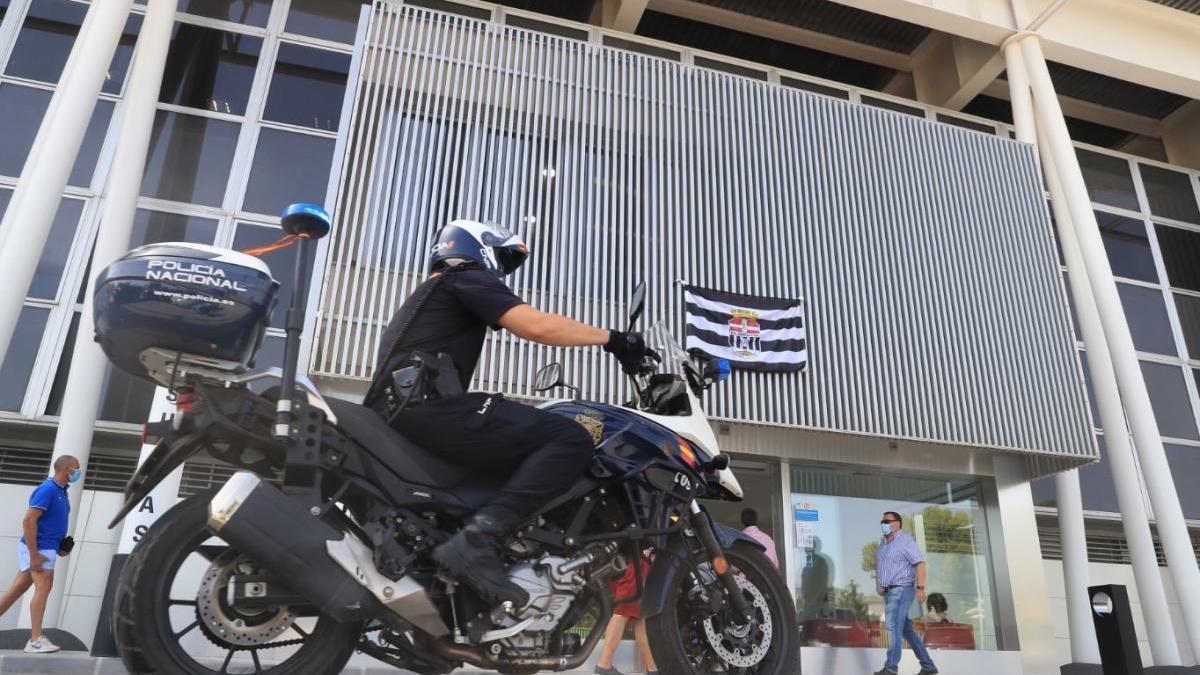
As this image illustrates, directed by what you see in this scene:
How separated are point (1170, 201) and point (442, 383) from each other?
17290mm

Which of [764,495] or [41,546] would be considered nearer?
[41,546]

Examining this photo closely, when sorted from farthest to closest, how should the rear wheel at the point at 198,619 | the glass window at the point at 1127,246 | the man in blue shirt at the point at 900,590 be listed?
the glass window at the point at 1127,246 → the man in blue shirt at the point at 900,590 → the rear wheel at the point at 198,619

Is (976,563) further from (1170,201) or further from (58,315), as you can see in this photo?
(58,315)

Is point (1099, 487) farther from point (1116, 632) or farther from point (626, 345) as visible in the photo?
point (626, 345)

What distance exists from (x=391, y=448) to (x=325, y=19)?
1054cm

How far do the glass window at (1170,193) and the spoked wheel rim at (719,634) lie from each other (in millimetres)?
15809

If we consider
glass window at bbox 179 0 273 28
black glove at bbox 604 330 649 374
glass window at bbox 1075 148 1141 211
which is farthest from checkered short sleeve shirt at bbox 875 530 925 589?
glass window at bbox 179 0 273 28

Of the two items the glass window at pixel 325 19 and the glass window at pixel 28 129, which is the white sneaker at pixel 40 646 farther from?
the glass window at pixel 325 19

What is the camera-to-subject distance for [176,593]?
8.29 ft

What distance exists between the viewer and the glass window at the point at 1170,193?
1540cm

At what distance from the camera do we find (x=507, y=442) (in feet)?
9.78

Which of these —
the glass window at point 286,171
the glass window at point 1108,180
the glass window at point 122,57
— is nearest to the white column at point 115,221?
the glass window at point 122,57

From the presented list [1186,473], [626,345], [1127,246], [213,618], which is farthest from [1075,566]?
[213,618]

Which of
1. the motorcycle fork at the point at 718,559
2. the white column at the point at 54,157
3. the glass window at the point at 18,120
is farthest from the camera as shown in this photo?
the glass window at the point at 18,120
